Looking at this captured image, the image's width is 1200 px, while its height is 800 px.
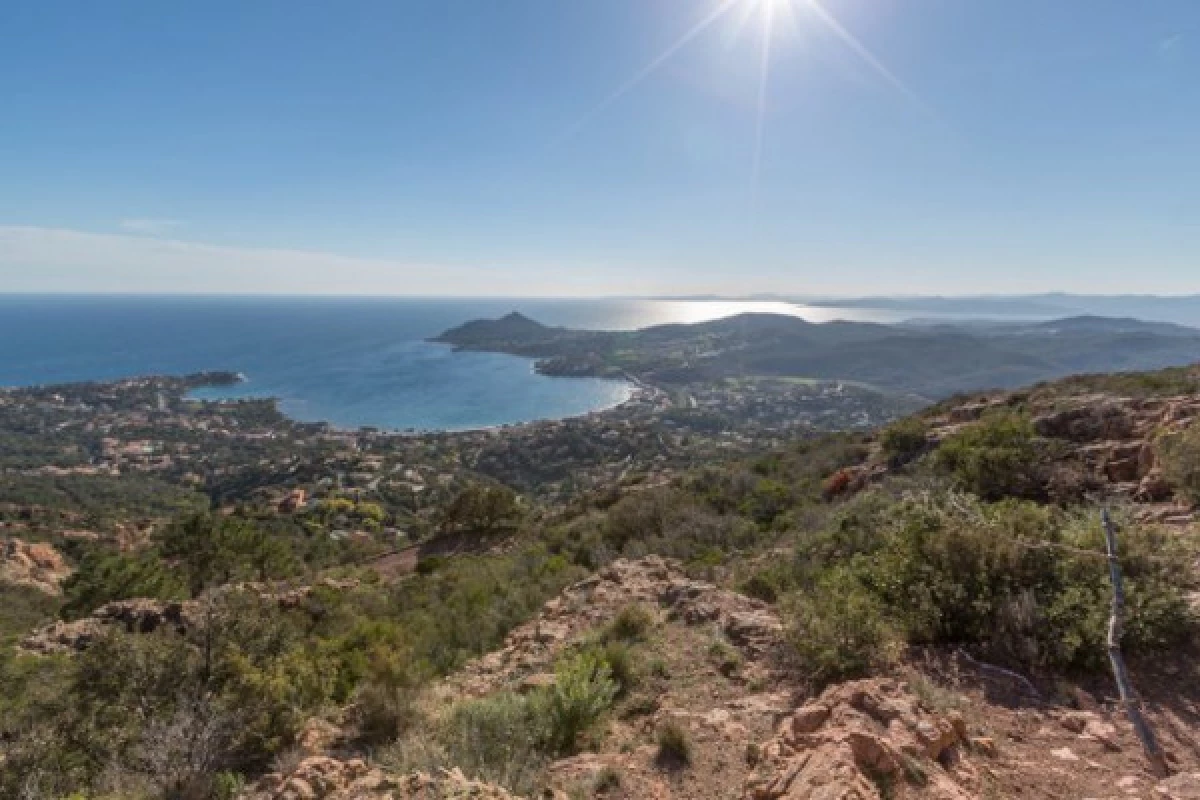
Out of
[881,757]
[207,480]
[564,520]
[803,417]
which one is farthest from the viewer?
[803,417]

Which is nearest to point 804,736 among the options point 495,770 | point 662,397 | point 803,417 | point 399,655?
point 495,770

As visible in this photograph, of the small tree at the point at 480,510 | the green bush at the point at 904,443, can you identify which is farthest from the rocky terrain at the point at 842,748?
the small tree at the point at 480,510

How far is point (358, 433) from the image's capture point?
7850cm

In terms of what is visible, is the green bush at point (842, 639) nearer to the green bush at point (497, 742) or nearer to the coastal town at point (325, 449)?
the green bush at point (497, 742)

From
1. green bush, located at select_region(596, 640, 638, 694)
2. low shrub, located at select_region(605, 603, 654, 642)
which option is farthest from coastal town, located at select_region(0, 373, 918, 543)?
green bush, located at select_region(596, 640, 638, 694)

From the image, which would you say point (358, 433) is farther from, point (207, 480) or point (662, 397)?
point (662, 397)

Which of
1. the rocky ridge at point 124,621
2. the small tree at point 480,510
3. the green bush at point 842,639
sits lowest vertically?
the small tree at point 480,510

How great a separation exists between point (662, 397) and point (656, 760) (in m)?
108

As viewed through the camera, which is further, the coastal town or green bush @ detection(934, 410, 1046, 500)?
the coastal town

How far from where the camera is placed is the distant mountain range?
120m

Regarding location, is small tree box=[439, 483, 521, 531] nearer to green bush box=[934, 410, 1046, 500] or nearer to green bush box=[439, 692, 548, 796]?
green bush box=[934, 410, 1046, 500]

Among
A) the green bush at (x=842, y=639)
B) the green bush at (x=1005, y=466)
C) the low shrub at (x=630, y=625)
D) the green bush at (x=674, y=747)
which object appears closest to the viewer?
the green bush at (x=674, y=747)

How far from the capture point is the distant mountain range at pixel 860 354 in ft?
392

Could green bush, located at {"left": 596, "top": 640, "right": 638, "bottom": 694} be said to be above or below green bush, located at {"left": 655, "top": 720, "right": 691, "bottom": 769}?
below
